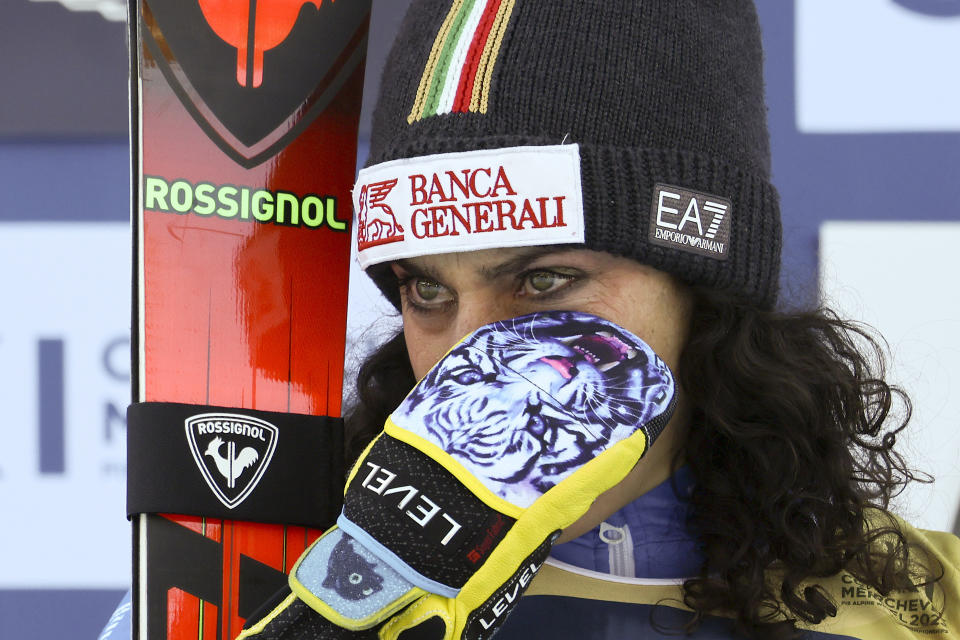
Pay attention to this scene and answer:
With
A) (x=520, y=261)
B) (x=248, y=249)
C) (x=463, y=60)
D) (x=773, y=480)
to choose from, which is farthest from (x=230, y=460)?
(x=773, y=480)

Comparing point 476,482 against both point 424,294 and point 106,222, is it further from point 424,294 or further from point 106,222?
point 106,222

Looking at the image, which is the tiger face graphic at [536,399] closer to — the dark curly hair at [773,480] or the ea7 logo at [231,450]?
the dark curly hair at [773,480]

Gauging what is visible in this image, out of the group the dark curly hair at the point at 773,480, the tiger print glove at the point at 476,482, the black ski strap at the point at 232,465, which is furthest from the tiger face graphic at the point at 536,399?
the black ski strap at the point at 232,465

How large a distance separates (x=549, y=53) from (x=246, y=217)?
0.52 m

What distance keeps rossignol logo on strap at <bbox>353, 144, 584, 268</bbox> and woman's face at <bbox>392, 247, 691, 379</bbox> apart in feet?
0.09

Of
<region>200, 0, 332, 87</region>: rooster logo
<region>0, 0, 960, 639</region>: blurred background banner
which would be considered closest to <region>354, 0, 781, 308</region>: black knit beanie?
<region>200, 0, 332, 87</region>: rooster logo

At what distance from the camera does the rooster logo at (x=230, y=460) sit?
1.27 meters

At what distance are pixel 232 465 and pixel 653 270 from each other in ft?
2.09

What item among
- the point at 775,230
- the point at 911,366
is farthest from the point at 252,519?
the point at 911,366

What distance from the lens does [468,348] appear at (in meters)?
0.98

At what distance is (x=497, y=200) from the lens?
3.45 ft

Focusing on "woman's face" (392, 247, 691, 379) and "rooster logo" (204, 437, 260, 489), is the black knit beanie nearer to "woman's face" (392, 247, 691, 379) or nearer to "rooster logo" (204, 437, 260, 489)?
"woman's face" (392, 247, 691, 379)

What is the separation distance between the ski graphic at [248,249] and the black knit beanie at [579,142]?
20cm

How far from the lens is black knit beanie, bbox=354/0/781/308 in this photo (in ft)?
3.47
